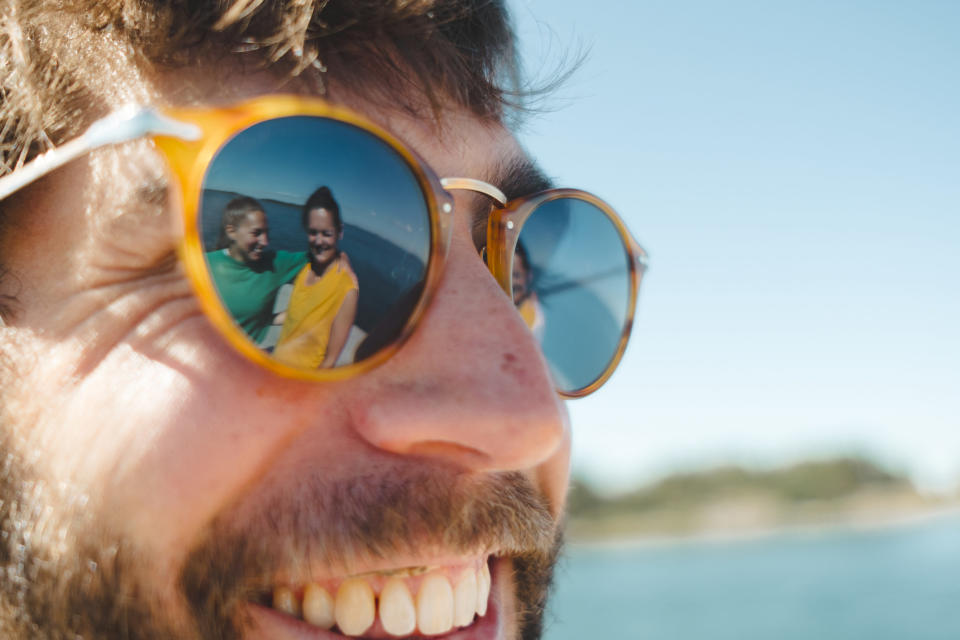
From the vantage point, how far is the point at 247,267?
1107mm

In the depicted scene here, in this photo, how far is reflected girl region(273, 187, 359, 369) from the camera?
114cm

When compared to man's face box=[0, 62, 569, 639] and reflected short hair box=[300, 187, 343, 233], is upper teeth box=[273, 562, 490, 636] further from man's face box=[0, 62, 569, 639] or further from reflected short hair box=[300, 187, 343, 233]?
reflected short hair box=[300, 187, 343, 233]

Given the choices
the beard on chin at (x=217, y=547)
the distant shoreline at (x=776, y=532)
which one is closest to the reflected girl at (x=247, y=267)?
the beard on chin at (x=217, y=547)

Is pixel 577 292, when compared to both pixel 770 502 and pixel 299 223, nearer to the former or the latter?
pixel 299 223

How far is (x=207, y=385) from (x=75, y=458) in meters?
0.23

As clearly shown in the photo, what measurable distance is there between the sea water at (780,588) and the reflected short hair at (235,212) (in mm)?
18061

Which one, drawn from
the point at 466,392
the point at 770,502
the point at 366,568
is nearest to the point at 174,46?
the point at 466,392

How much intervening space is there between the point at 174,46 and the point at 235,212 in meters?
0.33

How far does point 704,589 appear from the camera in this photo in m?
46.2

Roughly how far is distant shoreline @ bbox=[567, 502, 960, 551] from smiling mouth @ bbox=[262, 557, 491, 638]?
57160 millimetres

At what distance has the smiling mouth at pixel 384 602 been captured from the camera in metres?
1.20

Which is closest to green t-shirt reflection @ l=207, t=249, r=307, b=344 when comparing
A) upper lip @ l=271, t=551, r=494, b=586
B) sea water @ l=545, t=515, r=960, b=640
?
upper lip @ l=271, t=551, r=494, b=586

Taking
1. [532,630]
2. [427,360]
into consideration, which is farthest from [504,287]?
[532,630]

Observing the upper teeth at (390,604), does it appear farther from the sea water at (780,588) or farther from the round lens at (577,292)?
the sea water at (780,588)
